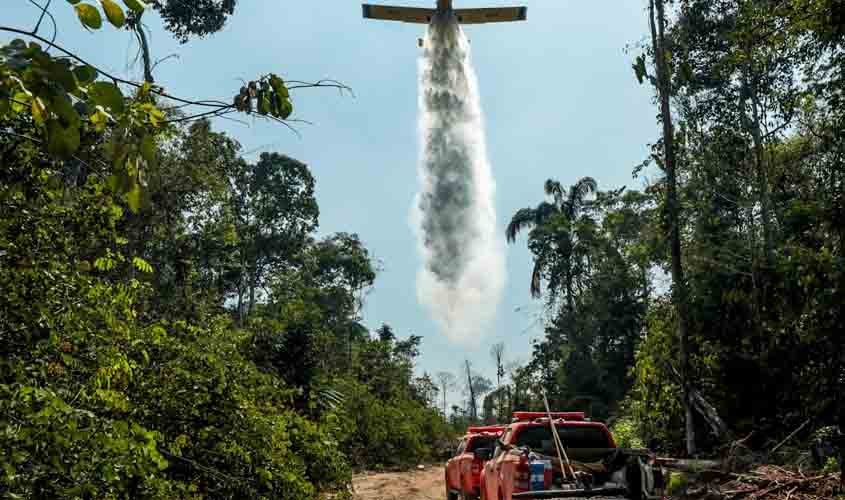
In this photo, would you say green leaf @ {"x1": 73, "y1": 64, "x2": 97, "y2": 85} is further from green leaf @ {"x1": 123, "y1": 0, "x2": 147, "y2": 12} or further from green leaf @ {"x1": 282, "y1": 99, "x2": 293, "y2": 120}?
green leaf @ {"x1": 282, "y1": 99, "x2": 293, "y2": 120}

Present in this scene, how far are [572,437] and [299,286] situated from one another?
29.8 m

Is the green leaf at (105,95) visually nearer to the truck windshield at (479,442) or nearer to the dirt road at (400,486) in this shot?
the truck windshield at (479,442)

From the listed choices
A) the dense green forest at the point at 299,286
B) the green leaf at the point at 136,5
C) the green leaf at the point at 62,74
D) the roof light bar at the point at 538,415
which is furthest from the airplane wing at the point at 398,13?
the green leaf at the point at 62,74

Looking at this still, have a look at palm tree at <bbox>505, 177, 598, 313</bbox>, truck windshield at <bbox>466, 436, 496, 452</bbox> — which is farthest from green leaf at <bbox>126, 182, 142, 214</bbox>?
palm tree at <bbox>505, 177, 598, 313</bbox>

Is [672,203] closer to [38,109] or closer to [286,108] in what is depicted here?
[286,108]

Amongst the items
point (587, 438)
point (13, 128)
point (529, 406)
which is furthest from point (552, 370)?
point (13, 128)

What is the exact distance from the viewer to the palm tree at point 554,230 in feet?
148

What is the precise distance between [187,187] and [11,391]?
61.4ft

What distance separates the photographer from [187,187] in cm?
2306

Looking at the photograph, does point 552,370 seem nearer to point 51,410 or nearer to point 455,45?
point 455,45

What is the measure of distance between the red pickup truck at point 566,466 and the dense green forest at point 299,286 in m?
2.94

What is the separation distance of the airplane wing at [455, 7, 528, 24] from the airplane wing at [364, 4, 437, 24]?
1.01 m

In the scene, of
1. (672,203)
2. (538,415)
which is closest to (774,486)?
(538,415)

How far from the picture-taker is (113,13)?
2484mm
